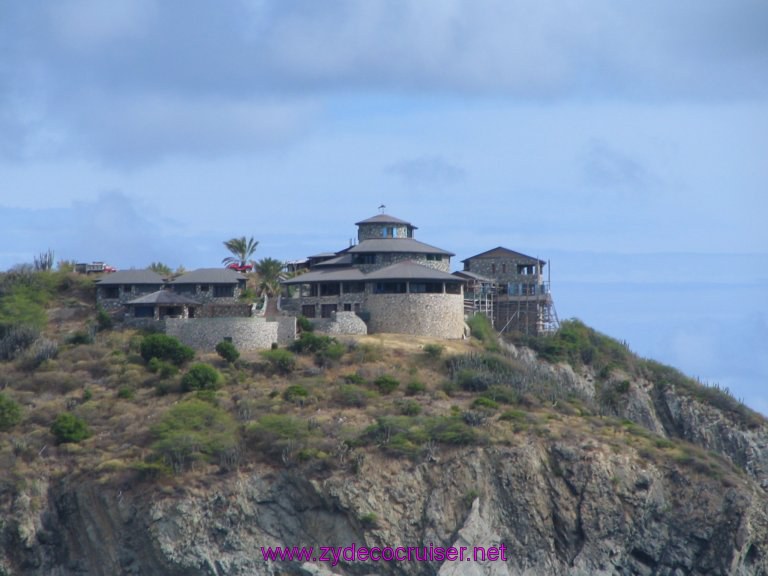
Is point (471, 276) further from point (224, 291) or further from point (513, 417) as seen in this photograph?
point (513, 417)

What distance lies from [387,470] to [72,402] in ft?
70.5

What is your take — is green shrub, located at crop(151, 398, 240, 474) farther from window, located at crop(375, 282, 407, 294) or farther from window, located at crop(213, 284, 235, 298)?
window, located at crop(375, 282, 407, 294)

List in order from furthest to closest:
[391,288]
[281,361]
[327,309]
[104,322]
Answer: [327,309]
[391,288]
[104,322]
[281,361]

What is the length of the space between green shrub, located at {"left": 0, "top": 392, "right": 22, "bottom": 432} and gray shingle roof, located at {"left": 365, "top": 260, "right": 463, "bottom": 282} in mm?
26891

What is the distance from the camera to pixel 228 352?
113 m

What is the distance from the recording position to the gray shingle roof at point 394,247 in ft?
413

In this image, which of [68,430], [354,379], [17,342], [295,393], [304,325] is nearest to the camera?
[68,430]

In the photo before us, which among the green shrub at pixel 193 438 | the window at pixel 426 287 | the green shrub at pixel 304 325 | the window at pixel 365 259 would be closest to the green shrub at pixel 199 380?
the green shrub at pixel 193 438

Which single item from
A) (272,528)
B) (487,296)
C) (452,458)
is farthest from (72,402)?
(487,296)

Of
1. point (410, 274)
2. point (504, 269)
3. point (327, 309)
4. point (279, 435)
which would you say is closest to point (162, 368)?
point (279, 435)

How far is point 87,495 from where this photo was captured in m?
102

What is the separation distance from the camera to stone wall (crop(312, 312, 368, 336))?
11938 centimetres

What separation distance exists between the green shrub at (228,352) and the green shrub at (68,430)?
11500 mm

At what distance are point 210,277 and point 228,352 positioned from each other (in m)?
11.6
